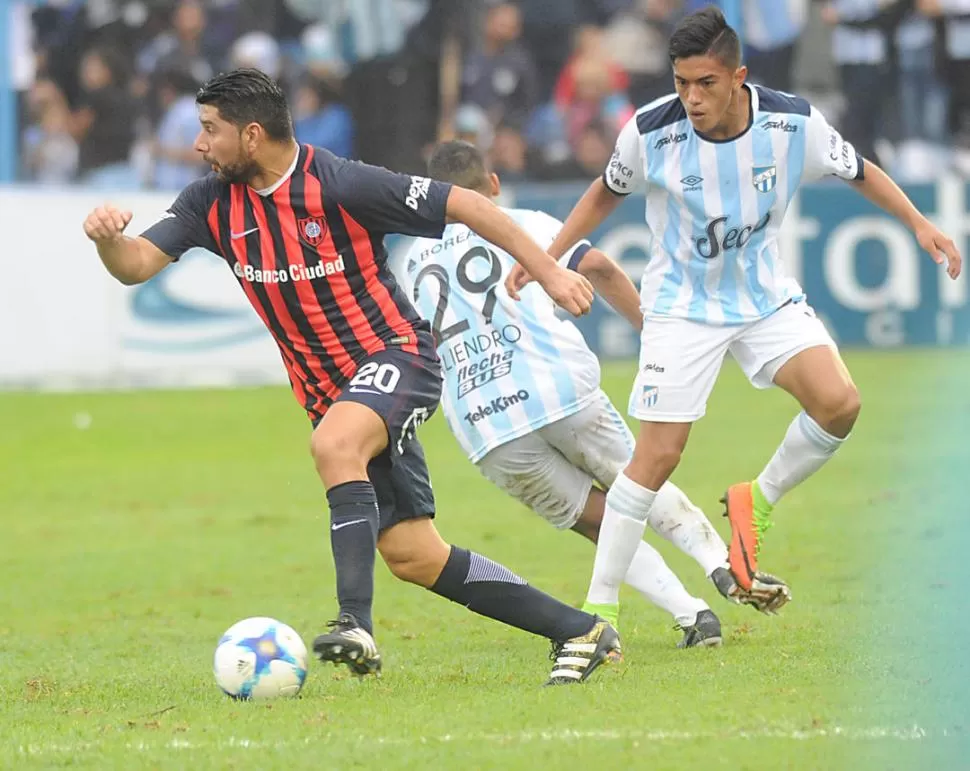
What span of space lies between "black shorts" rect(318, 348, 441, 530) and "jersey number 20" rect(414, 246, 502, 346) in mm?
820

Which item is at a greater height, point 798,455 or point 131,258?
point 131,258

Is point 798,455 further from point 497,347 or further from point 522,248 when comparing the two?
point 522,248

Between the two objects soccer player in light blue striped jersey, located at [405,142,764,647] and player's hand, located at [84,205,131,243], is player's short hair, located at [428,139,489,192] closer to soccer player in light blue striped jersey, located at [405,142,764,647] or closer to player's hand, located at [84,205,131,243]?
soccer player in light blue striped jersey, located at [405,142,764,647]

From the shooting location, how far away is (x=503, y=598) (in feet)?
19.5

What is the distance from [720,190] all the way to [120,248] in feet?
6.95

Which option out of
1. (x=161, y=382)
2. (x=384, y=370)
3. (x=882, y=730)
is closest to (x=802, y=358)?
(x=384, y=370)

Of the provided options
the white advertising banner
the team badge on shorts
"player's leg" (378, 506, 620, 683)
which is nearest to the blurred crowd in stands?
the white advertising banner

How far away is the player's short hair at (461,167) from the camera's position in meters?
6.72

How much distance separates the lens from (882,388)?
1518 centimetres

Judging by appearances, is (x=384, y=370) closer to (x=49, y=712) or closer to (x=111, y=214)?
(x=111, y=214)

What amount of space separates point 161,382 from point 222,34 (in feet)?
14.4

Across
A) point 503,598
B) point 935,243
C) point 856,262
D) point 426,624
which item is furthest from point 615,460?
point 856,262

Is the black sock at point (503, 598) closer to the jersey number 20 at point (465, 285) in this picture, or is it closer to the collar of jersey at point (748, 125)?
the jersey number 20 at point (465, 285)

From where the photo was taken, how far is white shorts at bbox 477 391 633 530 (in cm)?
674
